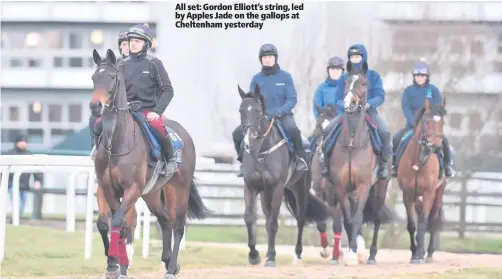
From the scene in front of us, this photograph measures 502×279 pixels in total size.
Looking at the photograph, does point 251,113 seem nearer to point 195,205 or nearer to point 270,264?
point 195,205

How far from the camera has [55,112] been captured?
49.3m

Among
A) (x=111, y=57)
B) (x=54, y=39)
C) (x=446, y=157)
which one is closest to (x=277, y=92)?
(x=446, y=157)

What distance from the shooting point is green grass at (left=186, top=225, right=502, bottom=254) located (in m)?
24.6

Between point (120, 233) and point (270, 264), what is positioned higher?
point (120, 233)

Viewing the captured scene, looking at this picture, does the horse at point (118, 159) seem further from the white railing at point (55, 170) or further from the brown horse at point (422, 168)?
the brown horse at point (422, 168)

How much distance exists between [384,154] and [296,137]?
1207mm

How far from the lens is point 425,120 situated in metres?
17.6

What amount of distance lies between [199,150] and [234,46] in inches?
131

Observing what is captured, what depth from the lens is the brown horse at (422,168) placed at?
1759 cm

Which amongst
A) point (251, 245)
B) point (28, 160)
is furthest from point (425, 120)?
point (28, 160)

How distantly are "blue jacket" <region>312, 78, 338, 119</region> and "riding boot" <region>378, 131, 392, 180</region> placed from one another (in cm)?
166

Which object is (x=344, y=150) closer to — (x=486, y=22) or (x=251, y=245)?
(x=251, y=245)

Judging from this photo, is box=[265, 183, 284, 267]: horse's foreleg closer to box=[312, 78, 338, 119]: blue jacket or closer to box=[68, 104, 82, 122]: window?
box=[312, 78, 338, 119]: blue jacket

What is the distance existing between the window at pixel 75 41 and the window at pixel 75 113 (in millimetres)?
2427
